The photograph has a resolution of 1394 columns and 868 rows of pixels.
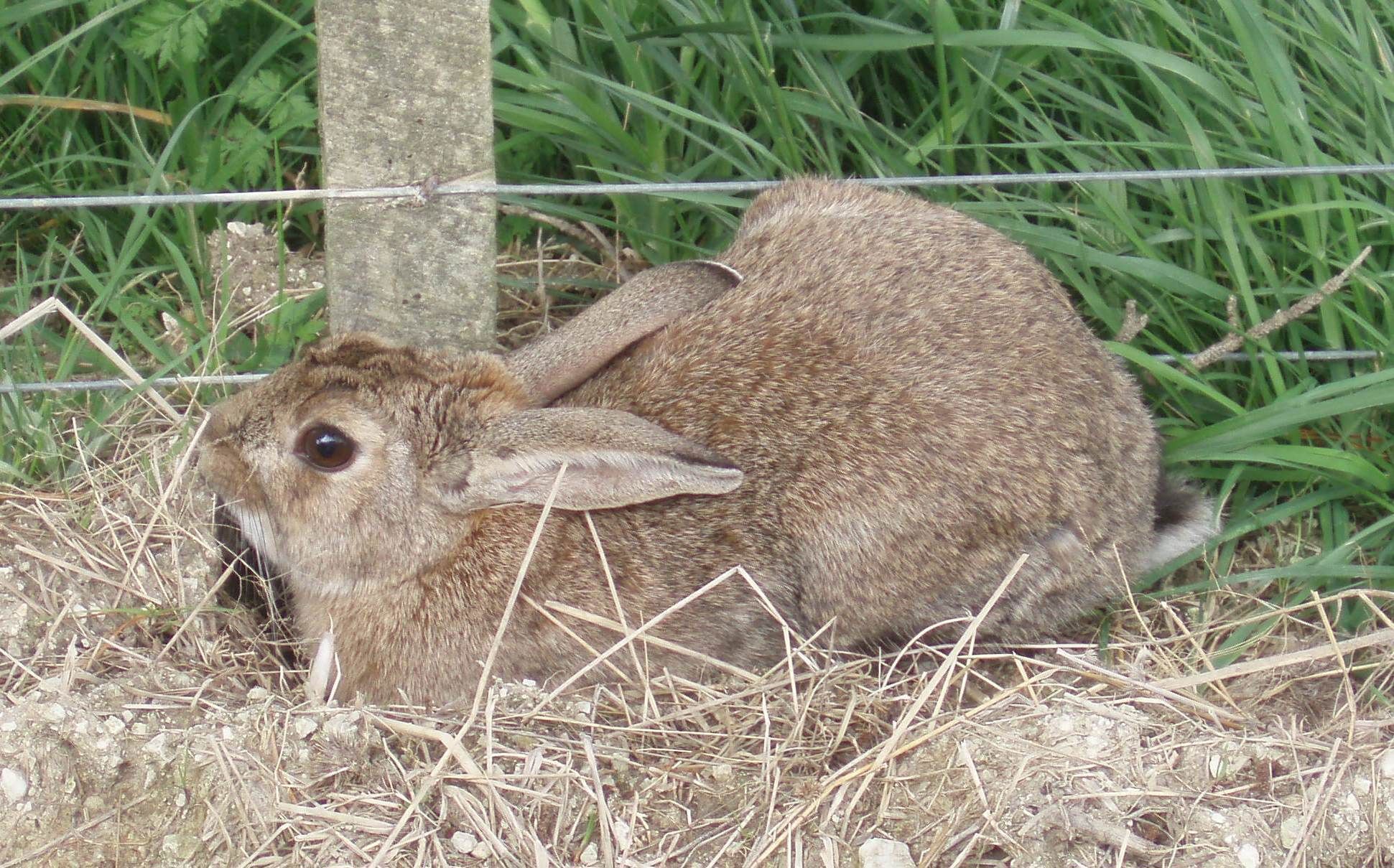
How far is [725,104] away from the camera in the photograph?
475 cm

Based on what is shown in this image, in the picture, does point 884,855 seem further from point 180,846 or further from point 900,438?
point 180,846

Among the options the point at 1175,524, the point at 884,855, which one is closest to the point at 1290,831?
the point at 884,855

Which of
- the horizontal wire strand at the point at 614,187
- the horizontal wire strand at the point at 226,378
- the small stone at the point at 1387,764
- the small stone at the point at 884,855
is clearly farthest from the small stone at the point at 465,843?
the small stone at the point at 1387,764

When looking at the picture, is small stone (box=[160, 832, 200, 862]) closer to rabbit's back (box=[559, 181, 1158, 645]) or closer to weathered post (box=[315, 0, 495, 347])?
rabbit's back (box=[559, 181, 1158, 645])

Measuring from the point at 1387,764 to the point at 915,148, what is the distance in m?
2.07

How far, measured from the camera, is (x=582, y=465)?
3.75 metres

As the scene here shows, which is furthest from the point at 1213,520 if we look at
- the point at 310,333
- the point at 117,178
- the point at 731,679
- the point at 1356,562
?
the point at 117,178

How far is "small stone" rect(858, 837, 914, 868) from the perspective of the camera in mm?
3289

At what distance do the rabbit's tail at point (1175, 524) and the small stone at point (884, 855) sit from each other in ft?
4.28

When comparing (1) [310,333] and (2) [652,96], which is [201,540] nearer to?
(1) [310,333]

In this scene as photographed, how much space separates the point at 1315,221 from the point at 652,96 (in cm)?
182

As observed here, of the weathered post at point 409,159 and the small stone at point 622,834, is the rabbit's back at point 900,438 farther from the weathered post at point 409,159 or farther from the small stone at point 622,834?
the small stone at point 622,834

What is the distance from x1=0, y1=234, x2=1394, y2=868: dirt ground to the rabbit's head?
0.29 metres

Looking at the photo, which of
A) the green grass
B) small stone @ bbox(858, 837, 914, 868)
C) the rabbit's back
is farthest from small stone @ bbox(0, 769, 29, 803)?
small stone @ bbox(858, 837, 914, 868)
